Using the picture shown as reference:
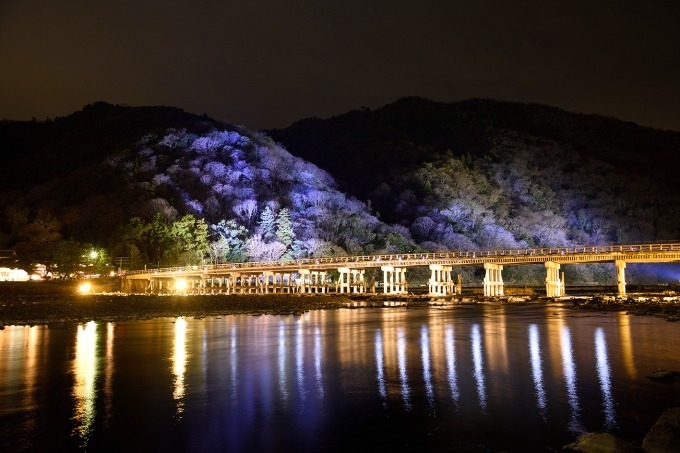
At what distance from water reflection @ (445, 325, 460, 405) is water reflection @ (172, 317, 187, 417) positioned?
7.36 m

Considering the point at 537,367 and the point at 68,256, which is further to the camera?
the point at 68,256

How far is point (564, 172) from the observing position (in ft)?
409

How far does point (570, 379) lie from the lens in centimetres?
1716

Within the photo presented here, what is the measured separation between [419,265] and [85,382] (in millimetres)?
44516

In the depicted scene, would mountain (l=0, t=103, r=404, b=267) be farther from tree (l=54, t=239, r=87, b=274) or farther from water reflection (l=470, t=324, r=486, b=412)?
water reflection (l=470, t=324, r=486, b=412)

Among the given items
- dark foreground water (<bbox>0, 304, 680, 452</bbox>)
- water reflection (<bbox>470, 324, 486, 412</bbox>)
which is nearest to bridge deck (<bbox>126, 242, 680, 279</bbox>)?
dark foreground water (<bbox>0, 304, 680, 452</bbox>)

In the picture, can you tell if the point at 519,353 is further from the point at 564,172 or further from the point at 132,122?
the point at 132,122

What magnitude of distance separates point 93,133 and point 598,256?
126 meters

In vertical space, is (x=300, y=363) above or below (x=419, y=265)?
below

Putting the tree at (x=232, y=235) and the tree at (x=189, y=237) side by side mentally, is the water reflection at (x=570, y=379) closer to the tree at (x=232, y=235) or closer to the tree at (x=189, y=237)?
the tree at (x=232, y=235)

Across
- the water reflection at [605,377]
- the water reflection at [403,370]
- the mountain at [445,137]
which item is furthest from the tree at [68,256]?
the mountain at [445,137]

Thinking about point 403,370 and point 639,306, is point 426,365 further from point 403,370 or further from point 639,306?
point 639,306

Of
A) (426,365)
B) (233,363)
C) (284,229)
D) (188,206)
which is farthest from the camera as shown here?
(188,206)

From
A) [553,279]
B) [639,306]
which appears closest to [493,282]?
[553,279]
